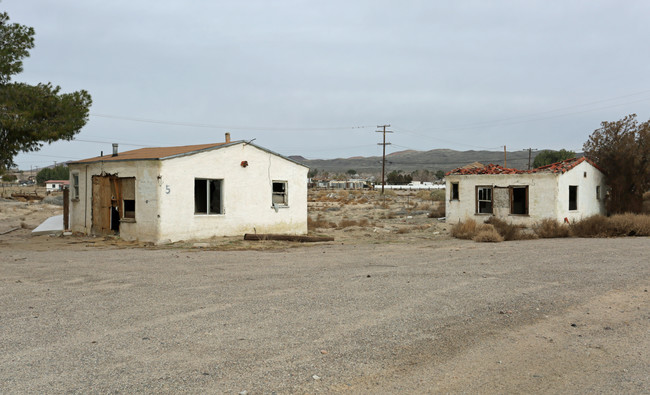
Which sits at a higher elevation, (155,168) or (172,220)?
(155,168)

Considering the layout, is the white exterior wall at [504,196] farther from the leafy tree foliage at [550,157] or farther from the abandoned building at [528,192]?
the leafy tree foliage at [550,157]

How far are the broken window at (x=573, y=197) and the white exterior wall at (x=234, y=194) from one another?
42.0 ft

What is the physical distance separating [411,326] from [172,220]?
12.5m

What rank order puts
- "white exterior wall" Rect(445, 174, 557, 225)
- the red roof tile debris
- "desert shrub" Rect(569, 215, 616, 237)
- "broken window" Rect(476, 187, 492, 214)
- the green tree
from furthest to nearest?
1. "broken window" Rect(476, 187, 492, 214)
2. the red roof tile debris
3. "white exterior wall" Rect(445, 174, 557, 225)
4. "desert shrub" Rect(569, 215, 616, 237)
5. the green tree

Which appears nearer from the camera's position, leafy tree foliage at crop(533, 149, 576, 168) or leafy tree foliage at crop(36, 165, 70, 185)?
leafy tree foliage at crop(533, 149, 576, 168)

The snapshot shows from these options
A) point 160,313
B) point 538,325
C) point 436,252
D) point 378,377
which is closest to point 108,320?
point 160,313

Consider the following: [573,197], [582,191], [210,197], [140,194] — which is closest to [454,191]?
[573,197]

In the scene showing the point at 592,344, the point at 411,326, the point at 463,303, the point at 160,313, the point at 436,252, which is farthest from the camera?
the point at 436,252

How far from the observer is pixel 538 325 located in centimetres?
664

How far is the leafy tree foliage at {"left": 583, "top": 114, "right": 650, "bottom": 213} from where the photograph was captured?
26.4 metres

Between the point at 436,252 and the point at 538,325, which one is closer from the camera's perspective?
the point at 538,325

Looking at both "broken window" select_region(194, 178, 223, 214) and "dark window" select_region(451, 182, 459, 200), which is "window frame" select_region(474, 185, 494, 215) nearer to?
"dark window" select_region(451, 182, 459, 200)

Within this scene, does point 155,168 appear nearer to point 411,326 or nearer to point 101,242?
point 101,242

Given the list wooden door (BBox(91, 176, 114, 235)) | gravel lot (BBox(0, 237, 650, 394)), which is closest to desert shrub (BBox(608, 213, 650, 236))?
gravel lot (BBox(0, 237, 650, 394))
